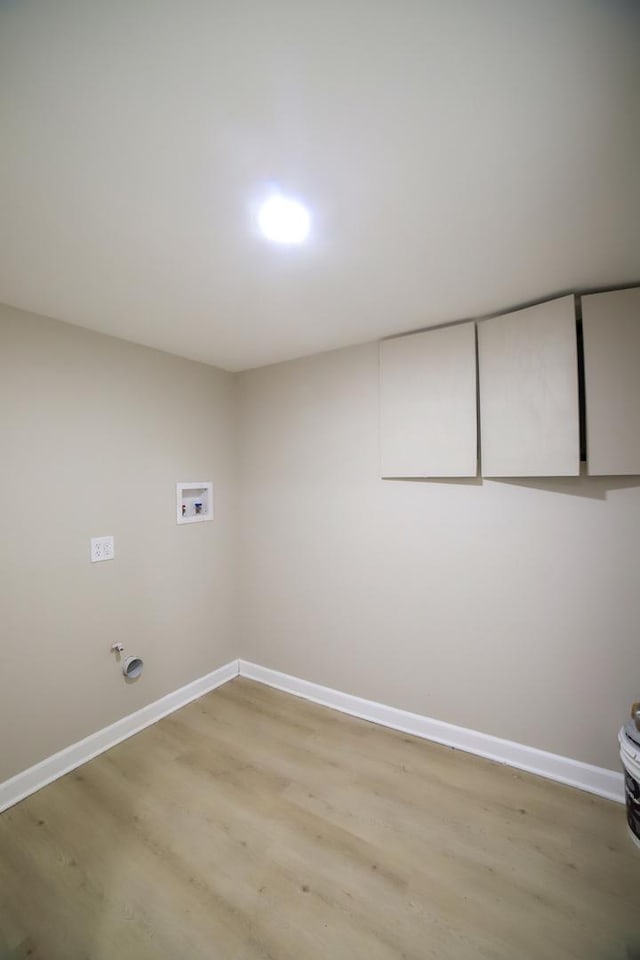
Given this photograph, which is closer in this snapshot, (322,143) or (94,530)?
(322,143)

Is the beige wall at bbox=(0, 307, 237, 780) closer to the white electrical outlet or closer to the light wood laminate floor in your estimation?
the white electrical outlet

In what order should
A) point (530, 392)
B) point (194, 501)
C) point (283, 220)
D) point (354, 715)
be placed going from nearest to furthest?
point (283, 220), point (530, 392), point (354, 715), point (194, 501)

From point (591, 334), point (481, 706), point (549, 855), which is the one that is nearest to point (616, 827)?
point (549, 855)

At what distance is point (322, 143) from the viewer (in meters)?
0.97

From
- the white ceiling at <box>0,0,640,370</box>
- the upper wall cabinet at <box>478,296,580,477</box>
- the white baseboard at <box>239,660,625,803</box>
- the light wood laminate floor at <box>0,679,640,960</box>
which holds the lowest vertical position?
the light wood laminate floor at <box>0,679,640,960</box>

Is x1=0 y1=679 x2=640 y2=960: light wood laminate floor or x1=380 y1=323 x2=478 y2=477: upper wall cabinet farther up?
x1=380 y1=323 x2=478 y2=477: upper wall cabinet

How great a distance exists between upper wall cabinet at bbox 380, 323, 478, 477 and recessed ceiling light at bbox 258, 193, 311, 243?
1045 mm

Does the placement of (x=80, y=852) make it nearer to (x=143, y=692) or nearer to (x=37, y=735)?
(x=37, y=735)

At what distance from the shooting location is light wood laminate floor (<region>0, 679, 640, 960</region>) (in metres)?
1.24

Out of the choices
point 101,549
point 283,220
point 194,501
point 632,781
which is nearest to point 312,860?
point 632,781

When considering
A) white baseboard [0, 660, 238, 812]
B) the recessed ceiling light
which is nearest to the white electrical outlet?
white baseboard [0, 660, 238, 812]

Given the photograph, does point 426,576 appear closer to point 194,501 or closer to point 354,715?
point 354,715

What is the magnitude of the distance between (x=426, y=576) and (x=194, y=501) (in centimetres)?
164

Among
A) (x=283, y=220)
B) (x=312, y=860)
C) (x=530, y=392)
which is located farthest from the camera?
(x=530, y=392)
